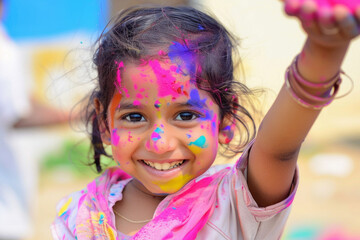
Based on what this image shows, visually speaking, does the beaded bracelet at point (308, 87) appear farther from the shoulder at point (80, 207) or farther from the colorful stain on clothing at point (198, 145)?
the shoulder at point (80, 207)

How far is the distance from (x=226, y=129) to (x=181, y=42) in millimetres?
347

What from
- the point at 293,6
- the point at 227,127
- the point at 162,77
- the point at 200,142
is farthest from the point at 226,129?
the point at 293,6

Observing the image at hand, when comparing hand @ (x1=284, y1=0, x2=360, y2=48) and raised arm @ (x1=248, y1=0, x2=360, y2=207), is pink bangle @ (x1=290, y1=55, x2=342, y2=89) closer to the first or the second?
raised arm @ (x1=248, y1=0, x2=360, y2=207)

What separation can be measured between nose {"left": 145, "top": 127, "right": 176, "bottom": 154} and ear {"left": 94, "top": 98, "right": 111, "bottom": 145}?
13.7 inches

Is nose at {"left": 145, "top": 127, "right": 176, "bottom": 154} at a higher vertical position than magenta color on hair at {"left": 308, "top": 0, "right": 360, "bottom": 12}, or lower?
lower

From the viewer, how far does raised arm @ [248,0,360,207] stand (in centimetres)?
120

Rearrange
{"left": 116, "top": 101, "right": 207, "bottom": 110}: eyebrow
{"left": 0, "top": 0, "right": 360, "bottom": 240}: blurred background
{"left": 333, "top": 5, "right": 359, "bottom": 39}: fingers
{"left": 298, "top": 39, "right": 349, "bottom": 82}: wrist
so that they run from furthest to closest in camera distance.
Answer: {"left": 0, "top": 0, "right": 360, "bottom": 240}: blurred background
{"left": 116, "top": 101, "right": 207, "bottom": 110}: eyebrow
{"left": 298, "top": 39, "right": 349, "bottom": 82}: wrist
{"left": 333, "top": 5, "right": 359, "bottom": 39}: fingers

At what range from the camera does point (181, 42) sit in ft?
5.88

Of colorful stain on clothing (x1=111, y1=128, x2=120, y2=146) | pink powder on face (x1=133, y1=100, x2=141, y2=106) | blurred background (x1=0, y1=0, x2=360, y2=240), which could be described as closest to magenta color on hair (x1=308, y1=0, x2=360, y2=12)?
pink powder on face (x1=133, y1=100, x2=141, y2=106)

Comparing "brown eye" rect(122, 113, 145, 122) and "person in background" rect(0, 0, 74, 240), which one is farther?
"person in background" rect(0, 0, 74, 240)

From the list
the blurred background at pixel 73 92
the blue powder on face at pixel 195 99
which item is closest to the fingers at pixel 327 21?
the blue powder on face at pixel 195 99

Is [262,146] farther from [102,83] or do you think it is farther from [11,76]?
[11,76]

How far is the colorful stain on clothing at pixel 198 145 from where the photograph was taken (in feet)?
5.73

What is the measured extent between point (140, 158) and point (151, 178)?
0.23ft
